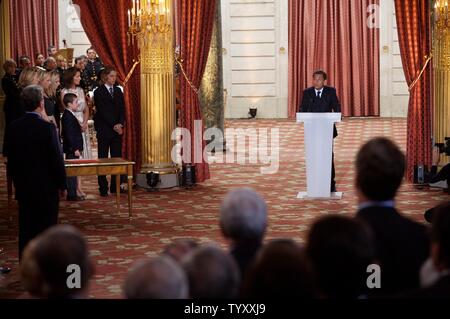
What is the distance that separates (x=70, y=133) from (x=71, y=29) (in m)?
12.0

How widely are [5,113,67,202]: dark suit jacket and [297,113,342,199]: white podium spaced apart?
158 inches

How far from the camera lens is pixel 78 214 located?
977 cm

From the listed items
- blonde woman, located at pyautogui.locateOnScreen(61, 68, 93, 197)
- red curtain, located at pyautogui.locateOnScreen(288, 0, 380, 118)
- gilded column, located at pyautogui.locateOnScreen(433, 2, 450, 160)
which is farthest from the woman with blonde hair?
red curtain, located at pyautogui.locateOnScreen(288, 0, 380, 118)

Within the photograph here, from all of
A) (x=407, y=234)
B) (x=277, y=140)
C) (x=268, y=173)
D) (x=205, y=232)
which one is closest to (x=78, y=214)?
(x=205, y=232)

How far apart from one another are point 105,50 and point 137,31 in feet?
1.54

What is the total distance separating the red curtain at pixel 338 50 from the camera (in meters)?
22.2

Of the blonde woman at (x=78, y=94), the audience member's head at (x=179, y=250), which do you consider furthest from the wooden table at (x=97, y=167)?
the audience member's head at (x=179, y=250)

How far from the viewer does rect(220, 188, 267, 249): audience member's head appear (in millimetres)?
3410

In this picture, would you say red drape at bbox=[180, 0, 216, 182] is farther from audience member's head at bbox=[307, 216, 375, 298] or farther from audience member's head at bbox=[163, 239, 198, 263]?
audience member's head at bbox=[307, 216, 375, 298]

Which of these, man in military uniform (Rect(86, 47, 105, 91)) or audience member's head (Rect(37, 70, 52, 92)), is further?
man in military uniform (Rect(86, 47, 105, 91))

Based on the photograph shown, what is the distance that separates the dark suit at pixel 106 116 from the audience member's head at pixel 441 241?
26.8ft

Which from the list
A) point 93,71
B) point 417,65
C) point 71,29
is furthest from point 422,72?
point 71,29

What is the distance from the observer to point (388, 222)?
11.5 feet

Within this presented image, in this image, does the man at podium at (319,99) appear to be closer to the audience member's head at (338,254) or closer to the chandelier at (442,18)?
the chandelier at (442,18)
